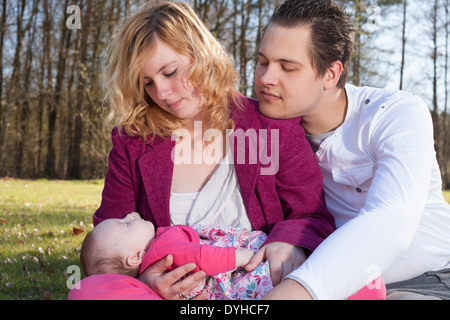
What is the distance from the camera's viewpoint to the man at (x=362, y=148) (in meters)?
2.04

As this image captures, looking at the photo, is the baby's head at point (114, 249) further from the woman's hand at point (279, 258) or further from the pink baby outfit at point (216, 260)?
the woman's hand at point (279, 258)

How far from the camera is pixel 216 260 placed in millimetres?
2242

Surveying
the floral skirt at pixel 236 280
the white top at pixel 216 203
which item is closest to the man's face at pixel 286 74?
the white top at pixel 216 203

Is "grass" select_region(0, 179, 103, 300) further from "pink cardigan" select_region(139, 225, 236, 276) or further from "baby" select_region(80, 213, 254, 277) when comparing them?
"pink cardigan" select_region(139, 225, 236, 276)

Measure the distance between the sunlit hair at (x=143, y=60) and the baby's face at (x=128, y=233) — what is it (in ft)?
2.15

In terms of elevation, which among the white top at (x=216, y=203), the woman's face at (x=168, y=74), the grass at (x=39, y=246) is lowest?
the grass at (x=39, y=246)

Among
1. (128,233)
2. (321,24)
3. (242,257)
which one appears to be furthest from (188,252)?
(321,24)

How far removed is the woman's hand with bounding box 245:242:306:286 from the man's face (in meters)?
0.87

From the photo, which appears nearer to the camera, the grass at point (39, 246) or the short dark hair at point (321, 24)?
the short dark hair at point (321, 24)

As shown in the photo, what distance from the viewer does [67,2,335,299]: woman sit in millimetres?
2746

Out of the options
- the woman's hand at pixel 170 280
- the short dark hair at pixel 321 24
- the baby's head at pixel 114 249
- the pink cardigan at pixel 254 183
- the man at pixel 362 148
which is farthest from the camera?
the short dark hair at pixel 321 24

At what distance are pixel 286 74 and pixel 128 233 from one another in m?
1.30

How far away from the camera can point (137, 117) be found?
A: 309 centimetres
